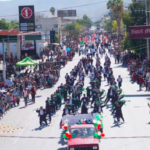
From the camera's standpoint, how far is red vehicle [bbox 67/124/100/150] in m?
18.0

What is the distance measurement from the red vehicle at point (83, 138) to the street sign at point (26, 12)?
3695 centimetres

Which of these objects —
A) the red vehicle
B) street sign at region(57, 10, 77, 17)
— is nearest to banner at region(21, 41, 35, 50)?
the red vehicle

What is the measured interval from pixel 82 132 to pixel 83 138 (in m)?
0.45

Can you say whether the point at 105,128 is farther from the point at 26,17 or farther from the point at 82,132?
the point at 26,17

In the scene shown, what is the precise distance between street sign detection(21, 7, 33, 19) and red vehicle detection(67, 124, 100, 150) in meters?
37.0

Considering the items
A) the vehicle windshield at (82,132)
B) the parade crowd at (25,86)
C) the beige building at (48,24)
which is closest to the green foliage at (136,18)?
the parade crowd at (25,86)

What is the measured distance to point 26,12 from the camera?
182 feet

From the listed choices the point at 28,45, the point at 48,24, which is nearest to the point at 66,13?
the point at 48,24

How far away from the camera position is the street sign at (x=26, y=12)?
2171 inches

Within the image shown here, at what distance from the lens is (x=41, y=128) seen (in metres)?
25.1

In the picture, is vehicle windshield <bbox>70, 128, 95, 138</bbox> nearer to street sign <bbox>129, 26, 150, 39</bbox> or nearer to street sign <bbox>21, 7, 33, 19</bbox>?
street sign <bbox>129, 26, 150, 39</bbox>

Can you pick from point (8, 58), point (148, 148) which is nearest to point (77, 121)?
point (148, 148)

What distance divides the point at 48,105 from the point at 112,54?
3852cm

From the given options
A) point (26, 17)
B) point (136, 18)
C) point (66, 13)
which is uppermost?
point (66, 13)
